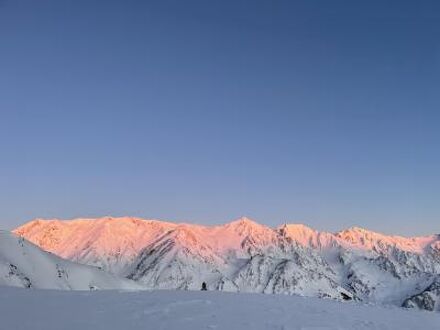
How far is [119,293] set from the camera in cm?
2462

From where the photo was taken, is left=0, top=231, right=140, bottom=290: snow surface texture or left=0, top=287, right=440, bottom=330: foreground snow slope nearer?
left=0, top=287, right=440, bottom=330: foreground snow slope

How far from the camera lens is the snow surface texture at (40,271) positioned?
244 ft

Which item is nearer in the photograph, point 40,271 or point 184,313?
point 184,313

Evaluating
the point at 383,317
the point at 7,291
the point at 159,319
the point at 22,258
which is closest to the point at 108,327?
the point at 159,319

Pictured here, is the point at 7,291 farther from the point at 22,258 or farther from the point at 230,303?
the point at 22,258

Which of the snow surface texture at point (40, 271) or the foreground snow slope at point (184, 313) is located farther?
the snow surface texture at point (40, 271)

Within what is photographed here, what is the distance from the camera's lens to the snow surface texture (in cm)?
7431

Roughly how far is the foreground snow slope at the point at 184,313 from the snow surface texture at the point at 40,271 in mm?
51145

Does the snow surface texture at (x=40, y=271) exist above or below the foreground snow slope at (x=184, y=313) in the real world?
below

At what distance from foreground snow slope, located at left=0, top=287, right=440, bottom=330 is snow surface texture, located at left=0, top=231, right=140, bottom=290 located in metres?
51.1

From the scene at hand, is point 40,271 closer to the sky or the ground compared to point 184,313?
closer to the ground

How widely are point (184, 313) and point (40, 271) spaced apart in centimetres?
6741

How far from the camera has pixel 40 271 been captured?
82.2 meters

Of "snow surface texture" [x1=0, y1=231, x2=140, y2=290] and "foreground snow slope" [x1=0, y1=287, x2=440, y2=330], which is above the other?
"foreground snow slope" [x1=0, y1=287, x2=440, y2=330]
